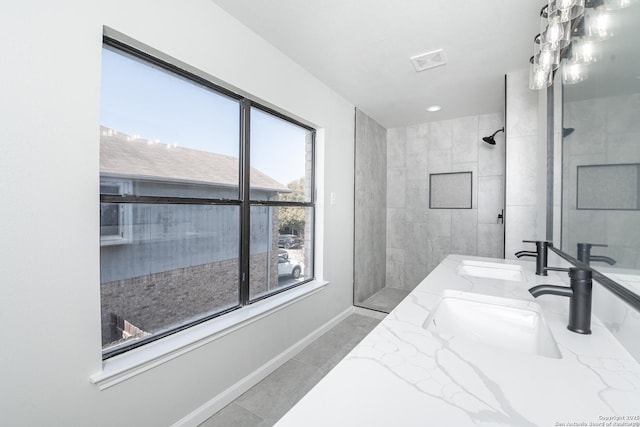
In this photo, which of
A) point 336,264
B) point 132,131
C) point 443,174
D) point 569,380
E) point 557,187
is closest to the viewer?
point 569,380

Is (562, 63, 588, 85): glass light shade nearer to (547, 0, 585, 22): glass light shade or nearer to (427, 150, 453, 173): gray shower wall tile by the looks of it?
(547, 0, 585, 22): glass light shade

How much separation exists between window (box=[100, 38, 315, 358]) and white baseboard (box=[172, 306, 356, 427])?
48cm

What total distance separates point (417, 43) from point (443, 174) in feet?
7.44

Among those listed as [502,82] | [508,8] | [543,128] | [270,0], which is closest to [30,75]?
[270,0]

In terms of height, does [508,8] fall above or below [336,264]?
above

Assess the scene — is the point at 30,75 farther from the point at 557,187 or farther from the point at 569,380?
the point at 557,187

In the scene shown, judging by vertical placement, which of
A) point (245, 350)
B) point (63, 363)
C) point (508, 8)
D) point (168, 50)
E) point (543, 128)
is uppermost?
point (508, 8)

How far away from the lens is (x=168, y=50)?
1.46 metres

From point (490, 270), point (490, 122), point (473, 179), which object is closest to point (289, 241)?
point (490, 270)

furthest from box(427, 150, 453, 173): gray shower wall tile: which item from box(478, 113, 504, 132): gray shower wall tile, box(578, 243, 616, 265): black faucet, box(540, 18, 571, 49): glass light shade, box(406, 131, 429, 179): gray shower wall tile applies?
box(578, 243, 616, 265): black faucet

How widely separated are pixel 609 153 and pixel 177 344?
2.07m

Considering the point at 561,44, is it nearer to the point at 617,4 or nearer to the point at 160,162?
the point at 617,4

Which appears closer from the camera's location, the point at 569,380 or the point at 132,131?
the point at 569,380

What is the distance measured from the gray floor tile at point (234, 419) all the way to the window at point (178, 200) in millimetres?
565
